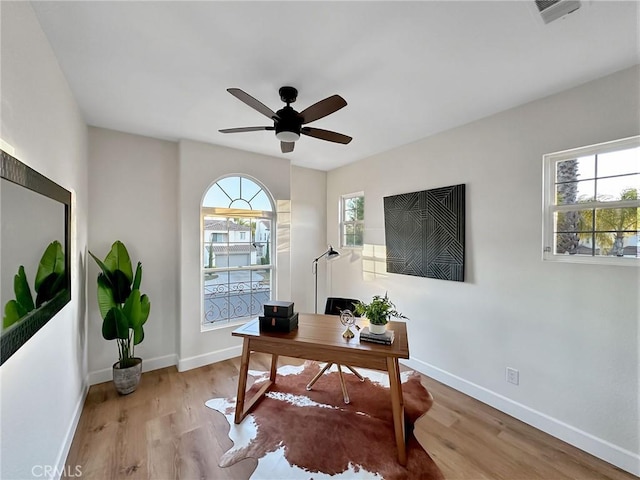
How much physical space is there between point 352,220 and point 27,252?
3.50 metres

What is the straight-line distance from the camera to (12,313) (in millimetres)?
1055

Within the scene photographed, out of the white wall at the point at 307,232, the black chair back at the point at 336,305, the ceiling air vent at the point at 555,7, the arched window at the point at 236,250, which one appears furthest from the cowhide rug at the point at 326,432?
the ceiling air vent at the point at 555,7

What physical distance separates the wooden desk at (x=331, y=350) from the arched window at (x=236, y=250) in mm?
1265

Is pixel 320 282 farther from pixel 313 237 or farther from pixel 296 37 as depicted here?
pixel 296 37

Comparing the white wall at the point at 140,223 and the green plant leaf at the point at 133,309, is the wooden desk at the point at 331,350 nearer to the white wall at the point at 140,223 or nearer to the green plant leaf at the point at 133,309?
the green plant leaf at the point at 133,309

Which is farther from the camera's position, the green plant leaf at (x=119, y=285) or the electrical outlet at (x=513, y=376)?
the green plant leaf at (x=119, y=285)

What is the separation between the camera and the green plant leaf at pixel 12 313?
1.00 m

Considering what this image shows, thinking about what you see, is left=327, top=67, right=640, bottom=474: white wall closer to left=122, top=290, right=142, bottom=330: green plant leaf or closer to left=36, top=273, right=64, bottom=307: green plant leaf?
left=122, top=290, right=142, bottom=330: green plant leaf

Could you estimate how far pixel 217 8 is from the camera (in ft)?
4.44

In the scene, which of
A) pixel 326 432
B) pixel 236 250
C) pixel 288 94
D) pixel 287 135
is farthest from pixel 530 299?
pixel 236 250

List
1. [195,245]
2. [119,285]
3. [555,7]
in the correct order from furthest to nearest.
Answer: [195,245] → [119,285] → [555,7]

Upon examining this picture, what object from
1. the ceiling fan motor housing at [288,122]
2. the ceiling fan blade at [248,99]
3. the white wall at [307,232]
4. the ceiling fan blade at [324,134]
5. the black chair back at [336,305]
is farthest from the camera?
the white wall at [307,232]

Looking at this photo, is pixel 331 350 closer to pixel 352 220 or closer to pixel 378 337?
pixel 378 337

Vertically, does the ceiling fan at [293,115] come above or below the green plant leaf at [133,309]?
above
